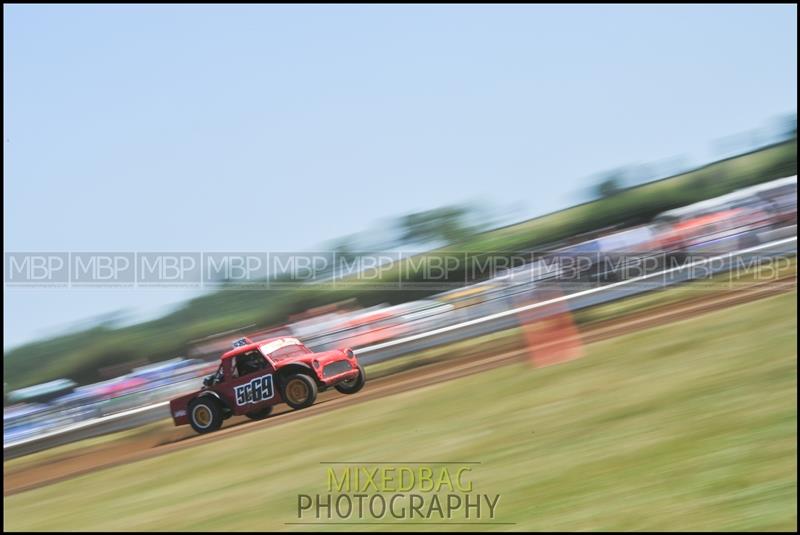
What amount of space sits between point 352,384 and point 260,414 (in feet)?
2.89

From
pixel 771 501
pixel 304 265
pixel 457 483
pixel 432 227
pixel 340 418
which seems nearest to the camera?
pixel 771 501

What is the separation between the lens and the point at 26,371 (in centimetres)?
1005

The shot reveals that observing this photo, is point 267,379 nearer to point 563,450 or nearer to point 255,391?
point 255,391

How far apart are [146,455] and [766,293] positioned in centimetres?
847

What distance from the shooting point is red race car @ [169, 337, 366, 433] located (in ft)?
21.8

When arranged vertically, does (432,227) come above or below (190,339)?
above

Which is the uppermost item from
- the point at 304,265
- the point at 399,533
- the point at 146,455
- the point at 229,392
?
the point at 304,265

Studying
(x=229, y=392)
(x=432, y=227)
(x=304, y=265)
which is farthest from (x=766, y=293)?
(x=229, y=392)

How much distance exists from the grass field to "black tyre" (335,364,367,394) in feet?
2.77

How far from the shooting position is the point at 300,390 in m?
6.62

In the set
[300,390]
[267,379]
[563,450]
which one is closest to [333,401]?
[300,390]

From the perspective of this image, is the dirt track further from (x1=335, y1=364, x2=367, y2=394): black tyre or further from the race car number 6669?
the race car number 6669

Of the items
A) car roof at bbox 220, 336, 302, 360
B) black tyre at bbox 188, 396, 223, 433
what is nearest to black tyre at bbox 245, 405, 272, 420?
black tyre at bbox 188, 396, 223, 433

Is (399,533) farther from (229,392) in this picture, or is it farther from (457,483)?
(229,392)
